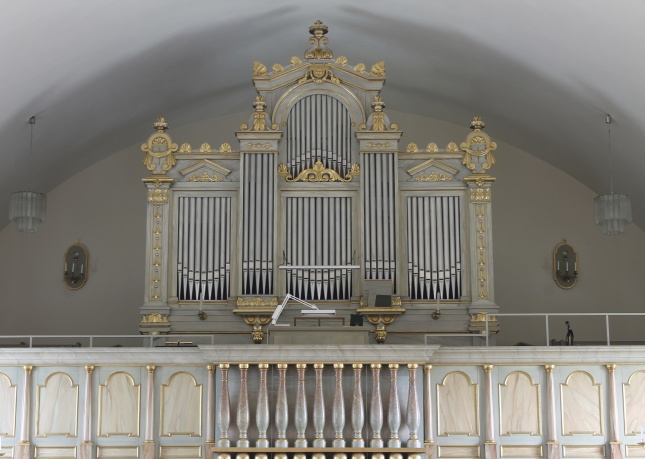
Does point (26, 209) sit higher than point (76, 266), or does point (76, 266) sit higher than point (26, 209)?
point (26, 209)

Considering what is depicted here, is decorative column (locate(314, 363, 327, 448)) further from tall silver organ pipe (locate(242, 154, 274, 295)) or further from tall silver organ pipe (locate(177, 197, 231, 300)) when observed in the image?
tall silver organ pipe (locate(177, 197, 231, 300))

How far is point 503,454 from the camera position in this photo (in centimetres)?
1736

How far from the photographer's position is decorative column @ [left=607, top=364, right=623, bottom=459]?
56.7 feet

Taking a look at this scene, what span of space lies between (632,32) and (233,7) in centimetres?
657

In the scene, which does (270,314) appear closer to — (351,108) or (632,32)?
(351,108)

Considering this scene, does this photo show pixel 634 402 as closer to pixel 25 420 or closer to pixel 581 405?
pixel 581 405

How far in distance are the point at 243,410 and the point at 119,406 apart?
2.02 m

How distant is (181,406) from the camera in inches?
689

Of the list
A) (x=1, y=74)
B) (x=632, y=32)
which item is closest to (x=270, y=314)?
(x=1, y=74)

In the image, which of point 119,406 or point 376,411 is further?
point 119,406

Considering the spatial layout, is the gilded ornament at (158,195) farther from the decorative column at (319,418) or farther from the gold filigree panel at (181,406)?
the decorative column at (319,418)

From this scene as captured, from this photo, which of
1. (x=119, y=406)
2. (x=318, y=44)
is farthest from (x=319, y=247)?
(x=119, y=406)

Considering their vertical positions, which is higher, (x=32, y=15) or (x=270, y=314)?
(x=32, y=15)

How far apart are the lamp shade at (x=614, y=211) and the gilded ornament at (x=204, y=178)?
6.81 m
